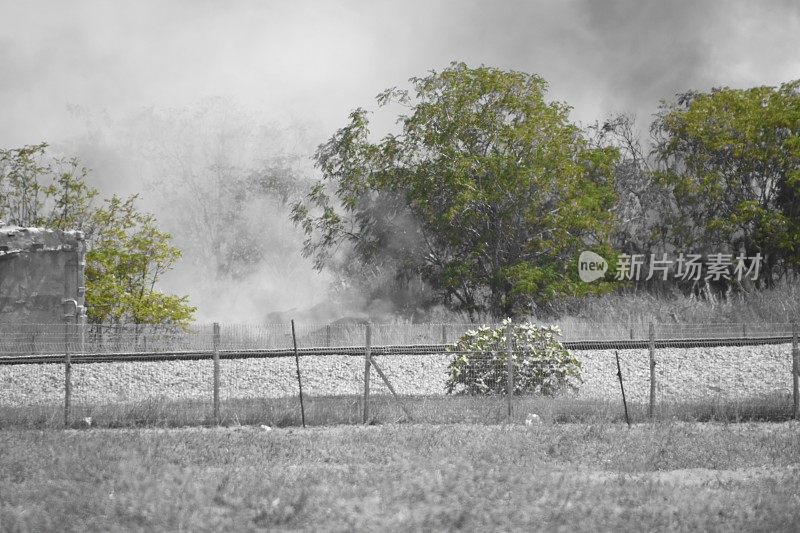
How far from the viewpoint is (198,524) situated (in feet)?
29.1

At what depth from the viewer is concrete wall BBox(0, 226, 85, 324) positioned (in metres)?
27.8

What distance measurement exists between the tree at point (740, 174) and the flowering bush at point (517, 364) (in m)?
26.3

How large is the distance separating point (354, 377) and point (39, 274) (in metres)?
10.2

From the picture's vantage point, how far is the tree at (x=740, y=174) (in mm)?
45094

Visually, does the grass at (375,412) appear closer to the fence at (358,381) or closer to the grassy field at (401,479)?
the fence at (358,381)

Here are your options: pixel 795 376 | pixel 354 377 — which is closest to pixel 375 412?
pixel 354 377

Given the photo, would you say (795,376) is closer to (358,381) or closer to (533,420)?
(533,420)

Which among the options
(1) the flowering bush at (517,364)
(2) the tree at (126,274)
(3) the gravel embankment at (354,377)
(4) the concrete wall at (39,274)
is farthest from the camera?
(2) the tree at (126,274)

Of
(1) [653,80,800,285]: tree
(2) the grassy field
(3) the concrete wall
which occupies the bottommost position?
(2) the grassy field

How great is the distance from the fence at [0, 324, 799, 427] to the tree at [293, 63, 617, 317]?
12.1 meters

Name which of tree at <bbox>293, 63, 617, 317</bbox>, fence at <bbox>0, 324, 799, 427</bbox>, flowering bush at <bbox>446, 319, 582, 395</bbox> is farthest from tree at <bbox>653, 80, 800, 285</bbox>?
flowering bush at <bbox>446, 319, 582, 395</bbox>

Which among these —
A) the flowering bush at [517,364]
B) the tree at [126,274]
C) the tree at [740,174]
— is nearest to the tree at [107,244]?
the tree at [126,274]

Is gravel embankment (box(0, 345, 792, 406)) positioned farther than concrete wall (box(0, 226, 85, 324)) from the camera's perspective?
No

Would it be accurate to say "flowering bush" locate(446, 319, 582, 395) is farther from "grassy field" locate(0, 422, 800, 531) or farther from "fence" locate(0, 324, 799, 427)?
"grassy field" locate(0, 422, 800, 531)
